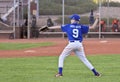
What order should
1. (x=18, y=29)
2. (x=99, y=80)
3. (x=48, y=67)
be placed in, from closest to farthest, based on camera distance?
(x=99, y=80) < (x=48, y=67) < (x=18, y=29)

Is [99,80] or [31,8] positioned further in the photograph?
[31,8]

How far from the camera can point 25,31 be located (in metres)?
32.5

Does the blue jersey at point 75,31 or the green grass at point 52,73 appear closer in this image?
the green grass at point 52,73

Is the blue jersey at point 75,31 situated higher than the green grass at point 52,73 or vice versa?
the blue jersey at point 75,31

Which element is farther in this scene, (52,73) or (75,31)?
Result: (52,73)

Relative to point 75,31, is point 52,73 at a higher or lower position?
lower

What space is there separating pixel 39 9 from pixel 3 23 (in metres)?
3.52

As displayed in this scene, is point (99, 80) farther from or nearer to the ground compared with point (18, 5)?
nearer to the ground

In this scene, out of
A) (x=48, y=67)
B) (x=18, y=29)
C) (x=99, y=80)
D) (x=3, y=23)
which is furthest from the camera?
(x=3, y=23)

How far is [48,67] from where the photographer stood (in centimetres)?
1368

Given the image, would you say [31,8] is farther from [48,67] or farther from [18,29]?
[48,67]

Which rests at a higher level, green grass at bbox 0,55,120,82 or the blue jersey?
the blue jersey

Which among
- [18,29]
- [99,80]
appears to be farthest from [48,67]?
[18,29]

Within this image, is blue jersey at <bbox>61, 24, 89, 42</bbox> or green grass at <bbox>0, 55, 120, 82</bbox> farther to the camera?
blue jersey at <bbox>61, 24, 89, 42</bbox>
